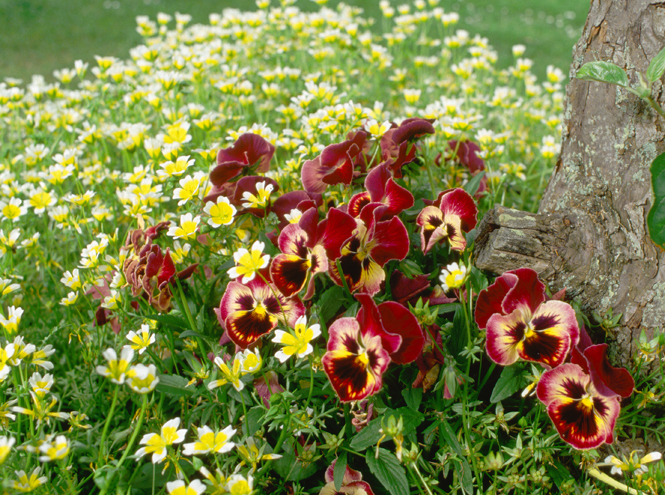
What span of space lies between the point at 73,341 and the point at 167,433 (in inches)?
36.1

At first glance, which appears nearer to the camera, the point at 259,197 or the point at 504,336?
the point at 504,336

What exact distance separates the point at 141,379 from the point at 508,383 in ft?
2.34

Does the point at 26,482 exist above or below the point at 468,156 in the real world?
below

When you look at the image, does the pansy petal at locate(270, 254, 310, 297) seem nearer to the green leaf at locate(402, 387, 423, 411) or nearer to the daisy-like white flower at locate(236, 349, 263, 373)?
the daisy-like white flower at locate(236, 349, 263, 373)

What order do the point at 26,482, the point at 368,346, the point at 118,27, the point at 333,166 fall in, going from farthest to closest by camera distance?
the point at 118,27
the point at 333,166
the point at 368,346
the point at 26,482

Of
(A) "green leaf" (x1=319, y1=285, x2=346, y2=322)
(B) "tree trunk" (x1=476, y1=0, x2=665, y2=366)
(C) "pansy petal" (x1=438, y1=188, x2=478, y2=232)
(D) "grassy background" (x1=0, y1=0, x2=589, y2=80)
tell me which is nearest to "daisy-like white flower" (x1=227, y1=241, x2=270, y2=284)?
(A) "green leaf" (x1=319, y1=285, x2=346, y2=322)

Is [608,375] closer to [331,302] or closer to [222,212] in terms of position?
[331,302]

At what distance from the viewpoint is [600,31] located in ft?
4.32

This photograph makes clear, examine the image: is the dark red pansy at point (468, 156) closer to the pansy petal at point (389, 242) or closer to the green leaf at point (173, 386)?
the pansy petal at point (389, 242)

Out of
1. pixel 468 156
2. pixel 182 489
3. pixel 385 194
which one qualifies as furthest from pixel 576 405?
pixel 468 156

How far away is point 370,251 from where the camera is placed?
3.83ft

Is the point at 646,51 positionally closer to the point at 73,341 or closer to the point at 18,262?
the point at 73,341

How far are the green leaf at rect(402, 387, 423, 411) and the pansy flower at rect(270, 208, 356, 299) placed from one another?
294 mm

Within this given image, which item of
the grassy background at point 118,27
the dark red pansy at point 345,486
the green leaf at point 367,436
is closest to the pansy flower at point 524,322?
the green leaf at point 367,436
